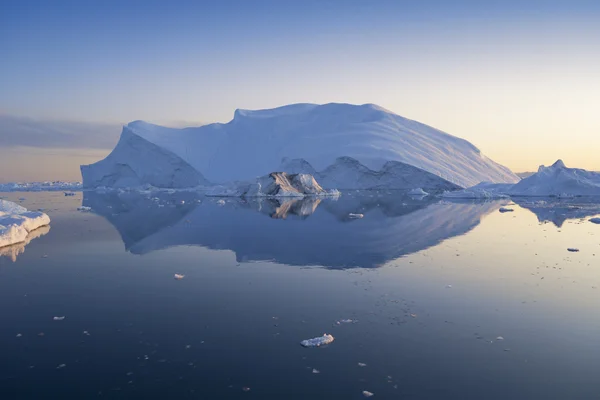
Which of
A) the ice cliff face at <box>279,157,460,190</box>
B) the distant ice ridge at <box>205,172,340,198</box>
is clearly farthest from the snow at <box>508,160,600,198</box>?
the distant ice ridge at <box>205,172,340,198</box>

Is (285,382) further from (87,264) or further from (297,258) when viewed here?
(87,264)

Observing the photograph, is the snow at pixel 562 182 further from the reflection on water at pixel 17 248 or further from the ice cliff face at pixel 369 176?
the reflection on water at pixel 17 248

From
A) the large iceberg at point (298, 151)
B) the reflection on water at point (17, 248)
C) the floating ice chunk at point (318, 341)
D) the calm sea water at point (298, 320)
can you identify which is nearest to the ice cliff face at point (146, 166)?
the large iceberg at point (298, 151)

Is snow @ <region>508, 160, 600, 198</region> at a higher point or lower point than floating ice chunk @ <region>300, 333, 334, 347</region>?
higher

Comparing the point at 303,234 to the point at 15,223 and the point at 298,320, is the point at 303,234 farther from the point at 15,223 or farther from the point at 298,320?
the point at 298,320

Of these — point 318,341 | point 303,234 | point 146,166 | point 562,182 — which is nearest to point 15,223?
point 303,234

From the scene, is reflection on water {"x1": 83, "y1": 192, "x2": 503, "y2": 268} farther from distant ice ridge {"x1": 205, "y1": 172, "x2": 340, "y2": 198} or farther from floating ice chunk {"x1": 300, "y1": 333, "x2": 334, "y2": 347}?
distant ice ridge {"x1": 205, "y1": 172, "x2": 340, "y2": 198}
